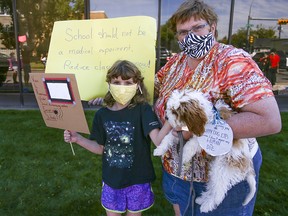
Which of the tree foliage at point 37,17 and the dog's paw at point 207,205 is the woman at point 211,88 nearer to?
the dog's paw at point 207,205

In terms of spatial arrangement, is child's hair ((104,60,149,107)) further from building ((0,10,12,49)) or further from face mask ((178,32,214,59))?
building ((0,10,12,49))

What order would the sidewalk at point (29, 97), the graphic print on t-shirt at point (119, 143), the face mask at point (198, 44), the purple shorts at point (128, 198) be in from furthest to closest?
the sidewalk at point (29, 97), the purple shorts at point (128, 198), the graphic print on t-shirt at point (119, 143), the face mask at point (198, 44)

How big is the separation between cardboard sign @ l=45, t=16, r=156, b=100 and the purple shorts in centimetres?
72

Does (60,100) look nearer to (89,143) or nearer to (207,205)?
(89,143)

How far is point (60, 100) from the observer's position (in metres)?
2.02

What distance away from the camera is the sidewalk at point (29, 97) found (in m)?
8.91

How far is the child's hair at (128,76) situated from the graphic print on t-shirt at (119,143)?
159mm

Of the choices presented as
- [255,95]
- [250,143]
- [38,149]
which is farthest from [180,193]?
[38,149]

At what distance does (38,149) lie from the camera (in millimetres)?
5254

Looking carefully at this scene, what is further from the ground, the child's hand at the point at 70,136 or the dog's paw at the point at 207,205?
the child's hand at the point at 70,136

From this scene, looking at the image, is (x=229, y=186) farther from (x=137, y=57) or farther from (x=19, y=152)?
(x=19, y=152)

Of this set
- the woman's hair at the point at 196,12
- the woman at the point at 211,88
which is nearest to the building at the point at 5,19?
the woman at the point at 211,88

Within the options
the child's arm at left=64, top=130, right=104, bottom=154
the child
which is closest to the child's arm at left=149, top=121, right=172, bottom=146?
the child

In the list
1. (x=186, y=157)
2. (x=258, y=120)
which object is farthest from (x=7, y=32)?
(x=258, y=120)
